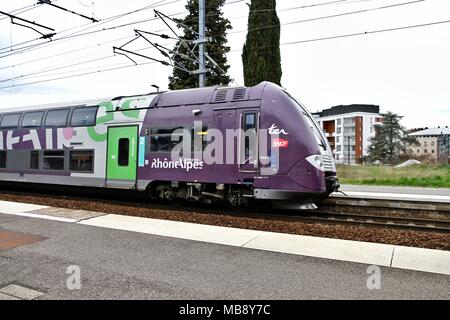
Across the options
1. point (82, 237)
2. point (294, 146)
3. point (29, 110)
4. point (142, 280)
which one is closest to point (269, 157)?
point (294, 146)

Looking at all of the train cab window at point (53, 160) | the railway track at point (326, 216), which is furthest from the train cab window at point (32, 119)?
the railway track at point (326, 216)

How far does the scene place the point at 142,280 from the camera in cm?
450

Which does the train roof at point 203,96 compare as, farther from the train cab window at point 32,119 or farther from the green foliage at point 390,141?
the green foliage at point 390,141

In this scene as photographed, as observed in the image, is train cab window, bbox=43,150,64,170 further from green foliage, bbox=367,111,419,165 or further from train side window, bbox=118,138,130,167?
green foliage, bbox=367,111,419,165

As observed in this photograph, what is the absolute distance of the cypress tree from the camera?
21.7 m

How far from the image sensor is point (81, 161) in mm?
12602

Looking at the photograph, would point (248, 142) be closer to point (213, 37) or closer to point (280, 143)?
point (280, 143)

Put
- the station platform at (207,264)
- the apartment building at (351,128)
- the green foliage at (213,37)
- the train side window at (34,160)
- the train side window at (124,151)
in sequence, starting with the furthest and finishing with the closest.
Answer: the apartment building at (351,128), the green foliage at (213,37), the train side window at (34,160), the train side window at (124,151), the station platform at (207,264)

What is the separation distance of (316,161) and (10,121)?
12981 mm

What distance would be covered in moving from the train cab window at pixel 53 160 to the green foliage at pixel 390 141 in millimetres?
62498

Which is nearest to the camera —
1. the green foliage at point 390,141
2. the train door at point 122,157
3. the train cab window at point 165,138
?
the train cab window at point 165,138

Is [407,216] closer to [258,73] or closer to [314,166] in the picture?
[314,166]

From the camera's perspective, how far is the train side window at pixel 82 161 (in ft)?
40.5

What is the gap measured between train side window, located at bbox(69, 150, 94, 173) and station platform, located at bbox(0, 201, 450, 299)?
488 cm
